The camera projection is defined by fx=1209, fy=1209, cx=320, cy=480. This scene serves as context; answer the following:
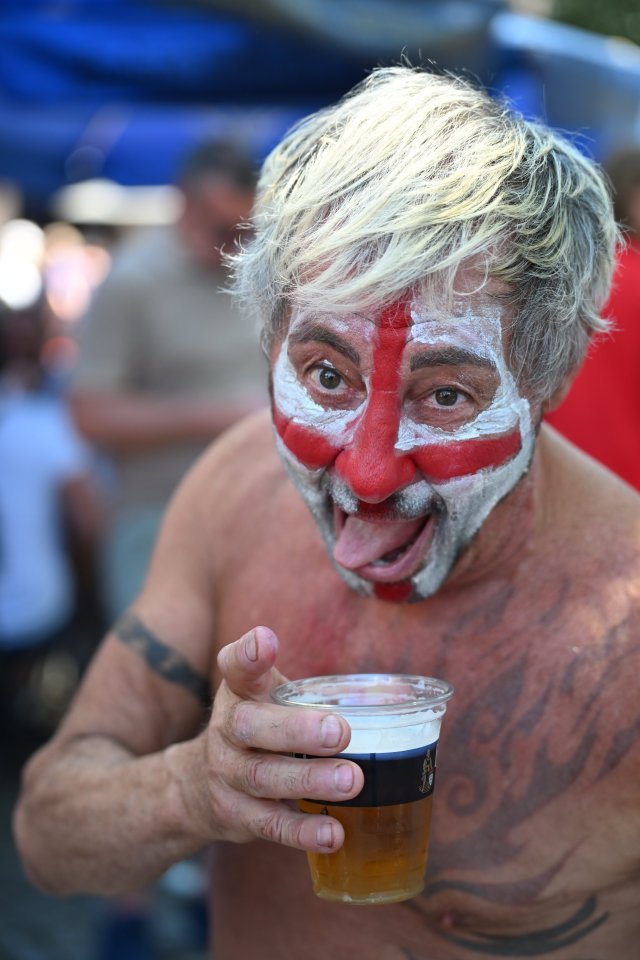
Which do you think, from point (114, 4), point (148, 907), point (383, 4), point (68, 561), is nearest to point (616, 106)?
point (383, 4)

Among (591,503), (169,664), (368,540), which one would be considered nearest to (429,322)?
(368,540)

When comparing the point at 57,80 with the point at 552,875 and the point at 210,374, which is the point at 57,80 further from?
the point at 552,875

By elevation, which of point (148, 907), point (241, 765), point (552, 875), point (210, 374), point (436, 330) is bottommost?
point (148, 907)

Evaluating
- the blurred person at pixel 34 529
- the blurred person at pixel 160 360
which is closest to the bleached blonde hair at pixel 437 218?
the blurred person at pixel 160 360

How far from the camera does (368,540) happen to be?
6.19 feet

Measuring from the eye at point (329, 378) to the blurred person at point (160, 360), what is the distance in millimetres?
2856

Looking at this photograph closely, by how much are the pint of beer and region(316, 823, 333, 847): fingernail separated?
3 cm

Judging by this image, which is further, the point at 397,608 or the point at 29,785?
the point at 29,785

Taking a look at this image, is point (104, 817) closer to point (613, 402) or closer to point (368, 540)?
point (368, 540)

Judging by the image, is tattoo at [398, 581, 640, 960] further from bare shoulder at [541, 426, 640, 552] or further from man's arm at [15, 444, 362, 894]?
man's arm at [15, 444, 362, 894]

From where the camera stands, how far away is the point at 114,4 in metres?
5.25

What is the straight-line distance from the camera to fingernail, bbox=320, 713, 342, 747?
1.54 meters

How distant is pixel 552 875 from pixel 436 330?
854 millimetres

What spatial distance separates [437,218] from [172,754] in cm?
91
